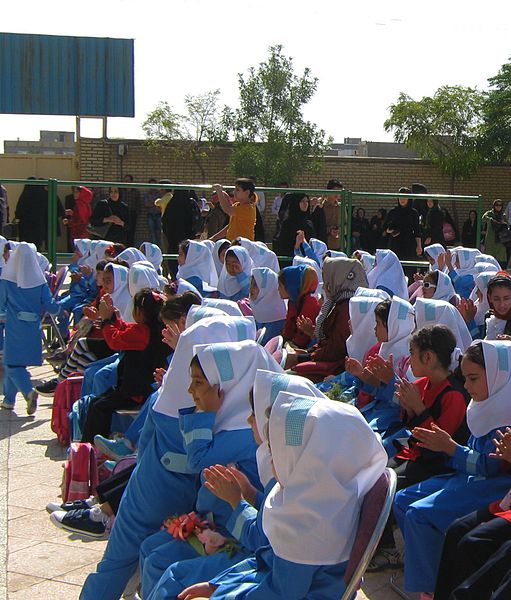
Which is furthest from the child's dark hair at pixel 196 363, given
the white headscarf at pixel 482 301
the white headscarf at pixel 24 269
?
the white headscarf at pixel 24 269

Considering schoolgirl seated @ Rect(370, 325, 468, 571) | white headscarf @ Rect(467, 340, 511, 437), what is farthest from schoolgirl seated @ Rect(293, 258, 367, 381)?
white headscarf @ Rect(467, 340, 511, 437)

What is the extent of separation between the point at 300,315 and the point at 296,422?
500cm

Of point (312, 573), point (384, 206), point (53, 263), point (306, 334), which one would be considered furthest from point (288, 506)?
point (384, 206)

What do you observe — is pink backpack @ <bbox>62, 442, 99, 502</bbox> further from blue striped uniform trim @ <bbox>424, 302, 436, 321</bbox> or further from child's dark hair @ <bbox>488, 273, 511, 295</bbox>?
child's dark hair @ <bbox>488, 273, 511, 295</bbox>

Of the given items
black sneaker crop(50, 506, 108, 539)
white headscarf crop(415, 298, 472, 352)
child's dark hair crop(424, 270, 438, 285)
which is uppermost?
white headscarf crop(415, 298, 472, 352)

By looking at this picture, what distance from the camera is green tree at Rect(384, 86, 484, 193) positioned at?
28828 millimetres

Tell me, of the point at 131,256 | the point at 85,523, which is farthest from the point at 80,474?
the point at 131,256

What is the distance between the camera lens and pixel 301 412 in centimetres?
287

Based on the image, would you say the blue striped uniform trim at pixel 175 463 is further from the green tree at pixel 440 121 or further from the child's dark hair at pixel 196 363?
the green tree at pixel 440 121

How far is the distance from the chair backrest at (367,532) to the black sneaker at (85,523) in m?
2.50

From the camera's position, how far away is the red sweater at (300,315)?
780 centimetres

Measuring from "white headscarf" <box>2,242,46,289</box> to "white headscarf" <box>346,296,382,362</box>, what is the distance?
375 centimetres

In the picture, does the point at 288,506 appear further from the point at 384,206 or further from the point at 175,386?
the point at 384,206

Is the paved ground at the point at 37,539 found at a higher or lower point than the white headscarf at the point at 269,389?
lower
